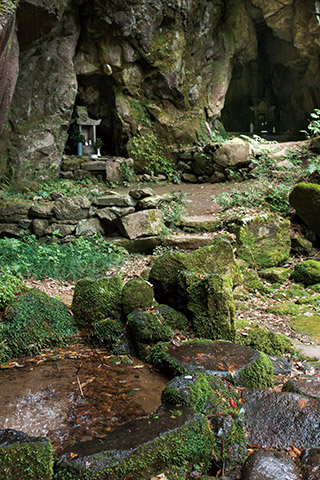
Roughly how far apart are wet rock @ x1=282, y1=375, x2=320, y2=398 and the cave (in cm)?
1930

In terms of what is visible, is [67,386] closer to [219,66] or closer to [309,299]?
[309,299]

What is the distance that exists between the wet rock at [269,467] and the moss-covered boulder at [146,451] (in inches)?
10.5

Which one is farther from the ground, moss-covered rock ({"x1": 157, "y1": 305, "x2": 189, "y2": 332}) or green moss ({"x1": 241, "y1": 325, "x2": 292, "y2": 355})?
moss-covered rock ({"x1": 157, "y1": 305, "x2": 189, "y2": 332})

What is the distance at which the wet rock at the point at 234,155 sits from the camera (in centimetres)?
1230

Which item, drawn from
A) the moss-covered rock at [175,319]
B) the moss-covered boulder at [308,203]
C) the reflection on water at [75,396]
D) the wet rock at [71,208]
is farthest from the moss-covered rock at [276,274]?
the wet rock at [71,208]

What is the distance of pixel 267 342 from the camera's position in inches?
173

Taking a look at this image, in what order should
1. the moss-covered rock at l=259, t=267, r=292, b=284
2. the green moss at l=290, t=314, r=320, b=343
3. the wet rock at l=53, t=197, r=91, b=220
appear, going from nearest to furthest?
1. the green moss at l=290, t=314, r=320, b=343
2. the moss-covered rock at l=259, t=267, r=292, b=284
3. the wet rock at l=53, t=197, r=91, b=220

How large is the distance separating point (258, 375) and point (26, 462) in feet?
7.03

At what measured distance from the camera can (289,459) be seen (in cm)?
253

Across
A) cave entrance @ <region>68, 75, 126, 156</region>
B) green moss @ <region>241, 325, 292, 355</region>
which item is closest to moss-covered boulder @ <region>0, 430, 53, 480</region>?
green moss @ <region>241, 325, 292, 355</region>

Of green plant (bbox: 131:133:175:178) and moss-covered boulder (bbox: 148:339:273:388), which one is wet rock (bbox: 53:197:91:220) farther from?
green plant (bbox: 131:133:175:178)

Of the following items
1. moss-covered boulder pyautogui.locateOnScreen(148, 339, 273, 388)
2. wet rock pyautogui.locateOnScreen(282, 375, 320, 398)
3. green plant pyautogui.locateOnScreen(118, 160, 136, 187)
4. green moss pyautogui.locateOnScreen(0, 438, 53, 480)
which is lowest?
wet rock pyautogui.locateOnScreen(282, 375, 320, 398)

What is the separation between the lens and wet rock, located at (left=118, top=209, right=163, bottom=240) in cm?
813

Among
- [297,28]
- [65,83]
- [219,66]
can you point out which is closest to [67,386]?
[65,83]
